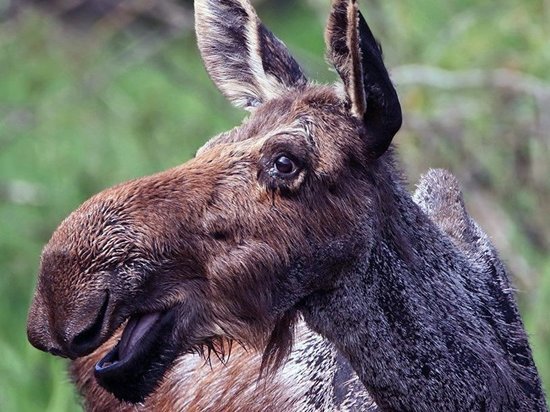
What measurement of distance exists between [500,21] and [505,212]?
1281 mm

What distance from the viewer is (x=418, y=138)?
9211mm

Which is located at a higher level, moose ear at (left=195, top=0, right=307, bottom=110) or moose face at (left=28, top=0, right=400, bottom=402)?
moose ear at (left=195, top=0, right=307, bottom=110)

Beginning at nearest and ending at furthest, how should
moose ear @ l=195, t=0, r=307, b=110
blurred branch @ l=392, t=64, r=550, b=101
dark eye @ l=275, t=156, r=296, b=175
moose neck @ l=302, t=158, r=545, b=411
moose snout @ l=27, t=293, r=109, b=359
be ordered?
1. moose snout @ l=27, t=293, r=109, b=359
2. dark eye @ l=275, t=156, r=296, b=175
3. moose neck @ l=302, t=158, r=545, b=411
4. moose ear @ l=195, t=0, r=307, b=110
5. blurred branch @ l=392, t=64, r=550, b=101

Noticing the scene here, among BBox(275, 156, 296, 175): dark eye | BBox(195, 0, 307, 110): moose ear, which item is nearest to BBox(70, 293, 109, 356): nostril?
BBox(275, 156, 296, 175): dark eye

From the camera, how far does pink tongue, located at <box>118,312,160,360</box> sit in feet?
14.3

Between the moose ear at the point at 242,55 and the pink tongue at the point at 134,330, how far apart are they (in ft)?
3.51

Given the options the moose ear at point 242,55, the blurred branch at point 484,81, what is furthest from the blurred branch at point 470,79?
the moose ear at point 242,55

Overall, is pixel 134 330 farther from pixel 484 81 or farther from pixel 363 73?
pixel 484 81

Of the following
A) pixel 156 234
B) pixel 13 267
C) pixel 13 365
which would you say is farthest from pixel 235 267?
pixel 13 267

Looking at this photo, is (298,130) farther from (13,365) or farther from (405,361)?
(13,365)

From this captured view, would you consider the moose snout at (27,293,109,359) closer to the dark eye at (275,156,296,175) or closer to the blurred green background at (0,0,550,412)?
the dark eye at (275,156,296,175)

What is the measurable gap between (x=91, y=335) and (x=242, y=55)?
1447mm

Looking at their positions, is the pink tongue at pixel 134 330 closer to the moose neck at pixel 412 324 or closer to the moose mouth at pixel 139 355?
the moose mouth at pixel 139 355

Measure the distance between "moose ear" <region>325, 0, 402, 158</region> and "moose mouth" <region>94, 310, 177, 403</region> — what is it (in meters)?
0.90
